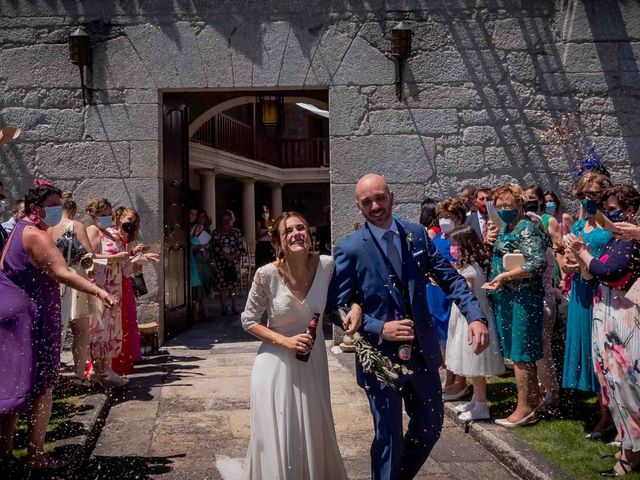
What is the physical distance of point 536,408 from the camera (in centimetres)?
562

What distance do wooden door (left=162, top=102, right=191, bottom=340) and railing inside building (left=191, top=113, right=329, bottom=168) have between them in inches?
329

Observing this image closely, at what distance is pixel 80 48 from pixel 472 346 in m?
5.66

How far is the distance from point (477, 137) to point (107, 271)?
4382 mm

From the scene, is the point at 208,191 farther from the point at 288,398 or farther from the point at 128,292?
the point at 288,398

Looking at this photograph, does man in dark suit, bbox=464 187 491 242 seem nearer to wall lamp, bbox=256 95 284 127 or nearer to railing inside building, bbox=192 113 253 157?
wall lamp, bbox=256 95 284 127

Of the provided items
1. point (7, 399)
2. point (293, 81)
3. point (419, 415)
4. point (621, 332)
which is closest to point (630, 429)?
point (621, 332)

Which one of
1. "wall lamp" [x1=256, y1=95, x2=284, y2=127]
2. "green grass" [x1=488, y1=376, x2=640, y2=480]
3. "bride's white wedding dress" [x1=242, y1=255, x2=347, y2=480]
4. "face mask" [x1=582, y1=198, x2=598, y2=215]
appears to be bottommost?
"green grass" [x1=488, y1=376, x2=640, y2=480]

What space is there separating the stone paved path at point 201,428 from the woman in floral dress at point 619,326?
78 centimetres

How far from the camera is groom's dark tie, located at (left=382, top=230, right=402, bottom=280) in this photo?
3.91 m

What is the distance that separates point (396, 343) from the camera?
3.82m

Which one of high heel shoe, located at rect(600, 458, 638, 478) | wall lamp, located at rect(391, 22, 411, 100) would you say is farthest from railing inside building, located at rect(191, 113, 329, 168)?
high heel shoe, located at rect(600, 458, 638, 478)

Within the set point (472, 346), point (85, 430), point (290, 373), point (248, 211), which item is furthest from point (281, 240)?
point (248, 211)

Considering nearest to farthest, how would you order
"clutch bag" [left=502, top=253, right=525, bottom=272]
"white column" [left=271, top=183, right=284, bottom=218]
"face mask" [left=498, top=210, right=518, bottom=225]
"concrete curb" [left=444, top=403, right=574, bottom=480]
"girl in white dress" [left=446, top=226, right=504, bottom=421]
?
"concrete curb" [left=444, top=403, right=574, bottom=480], "clutch bag" [left=502, top=253, right=525, bottom=272], "face mask" [left=498, top=210, right=518, bottom=225], "girl in white dress" [left=446, top=226, right=504, bottom=421], "white column" [left=271, top=183, right=284, bottom=218]

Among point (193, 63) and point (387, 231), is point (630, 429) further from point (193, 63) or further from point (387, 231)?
point (193, 63)
